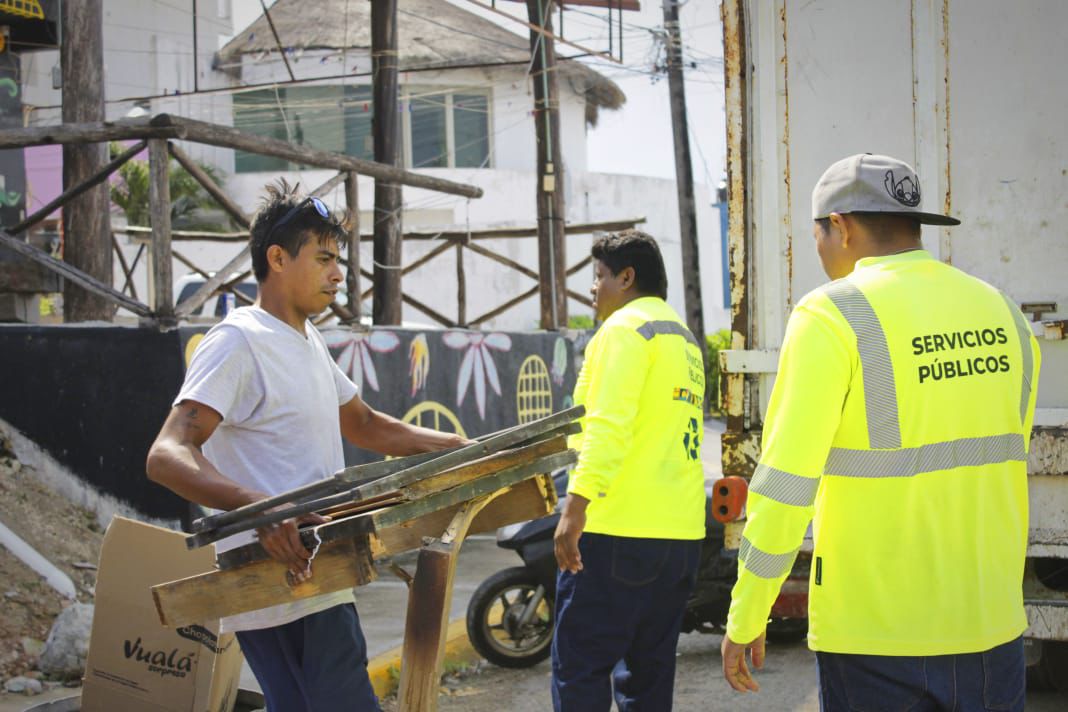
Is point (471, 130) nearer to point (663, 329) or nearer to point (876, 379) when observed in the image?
point (663, 329)

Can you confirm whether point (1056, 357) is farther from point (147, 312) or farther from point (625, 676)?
point (147, 312)

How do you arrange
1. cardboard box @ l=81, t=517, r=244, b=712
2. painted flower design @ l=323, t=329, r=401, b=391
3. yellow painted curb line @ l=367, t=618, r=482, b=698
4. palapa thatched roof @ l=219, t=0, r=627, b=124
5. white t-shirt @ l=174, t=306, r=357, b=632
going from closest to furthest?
1. white t-shirt @ l=174, t=306, r=357, b=632
2. cardboard box @ l=81, t=517, r=244, b=712
3. yellow painted curb line @ l=367, t=618, r=482, b=698
4. painted flower design @ l=323, t=329, r=401, b=391
5. palapa thatched roof @ l=219, t=0, r=627, b=124

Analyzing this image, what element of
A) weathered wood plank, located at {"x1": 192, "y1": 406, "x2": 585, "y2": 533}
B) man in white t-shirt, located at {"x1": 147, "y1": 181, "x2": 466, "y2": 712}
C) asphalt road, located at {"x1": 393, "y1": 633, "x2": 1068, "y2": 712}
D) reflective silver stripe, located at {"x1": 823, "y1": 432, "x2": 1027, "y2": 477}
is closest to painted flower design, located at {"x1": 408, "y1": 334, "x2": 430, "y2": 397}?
asphalt road, located at {"x1": 393, "y1": 633, "x2": 1068, "y2": 712}

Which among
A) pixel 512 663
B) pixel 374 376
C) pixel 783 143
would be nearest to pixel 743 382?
pixel 783 143

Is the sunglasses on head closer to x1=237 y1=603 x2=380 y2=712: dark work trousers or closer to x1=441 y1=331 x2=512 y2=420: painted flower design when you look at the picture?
x1=237 y1=603 x2=380 y2=712: dark work trousers

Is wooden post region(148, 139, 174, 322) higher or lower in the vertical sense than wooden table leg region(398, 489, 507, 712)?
higher

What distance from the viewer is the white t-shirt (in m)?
3.09

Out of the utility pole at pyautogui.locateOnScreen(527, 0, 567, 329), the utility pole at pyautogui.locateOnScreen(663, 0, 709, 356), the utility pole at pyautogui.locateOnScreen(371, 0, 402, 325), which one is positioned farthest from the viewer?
the utility pole at pyautogui.locateOnScreen(663, 0, 709, 356)

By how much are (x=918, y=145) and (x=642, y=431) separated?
1.46 metres

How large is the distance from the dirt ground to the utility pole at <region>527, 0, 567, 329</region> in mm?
6779

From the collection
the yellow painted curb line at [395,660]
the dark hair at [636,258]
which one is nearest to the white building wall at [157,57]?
the yellow painted curb line at [395,660]

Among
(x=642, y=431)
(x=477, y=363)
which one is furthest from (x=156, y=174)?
(x=477, y=363)

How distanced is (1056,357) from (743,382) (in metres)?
1.10

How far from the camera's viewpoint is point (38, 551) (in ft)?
21.3
